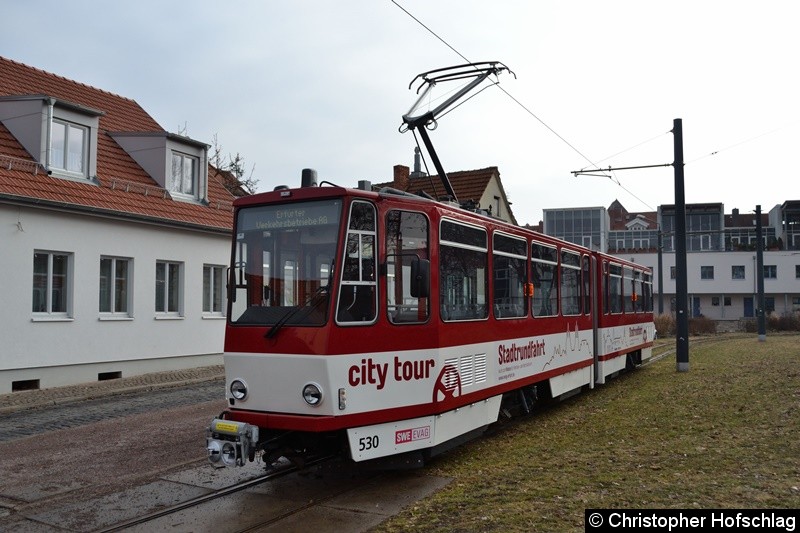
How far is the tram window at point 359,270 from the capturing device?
24.0 feet

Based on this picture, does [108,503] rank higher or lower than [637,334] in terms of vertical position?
lower

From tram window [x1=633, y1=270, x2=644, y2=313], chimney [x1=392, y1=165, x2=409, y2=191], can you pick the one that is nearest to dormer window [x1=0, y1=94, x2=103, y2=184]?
tram window [x1=633, y1=270, x2=644, y2=313]

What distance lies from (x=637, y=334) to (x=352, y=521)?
14.5 m

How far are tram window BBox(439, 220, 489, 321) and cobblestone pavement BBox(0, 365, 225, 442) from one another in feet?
23.1

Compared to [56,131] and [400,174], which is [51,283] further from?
[400,174]

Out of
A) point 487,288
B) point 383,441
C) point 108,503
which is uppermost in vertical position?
point 487,288

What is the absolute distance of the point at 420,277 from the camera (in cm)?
743

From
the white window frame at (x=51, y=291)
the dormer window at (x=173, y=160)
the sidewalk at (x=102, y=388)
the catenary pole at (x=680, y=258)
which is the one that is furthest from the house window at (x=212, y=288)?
the catenary pole at (x=680, y=258)

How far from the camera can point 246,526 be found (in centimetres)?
640

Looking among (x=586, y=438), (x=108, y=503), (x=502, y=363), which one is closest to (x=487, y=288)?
(x=502, y=363)

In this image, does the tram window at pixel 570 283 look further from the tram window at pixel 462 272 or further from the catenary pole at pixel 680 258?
the catenary pole at pixel 680 258

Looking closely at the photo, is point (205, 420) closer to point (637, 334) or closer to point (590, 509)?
point (590, 509)

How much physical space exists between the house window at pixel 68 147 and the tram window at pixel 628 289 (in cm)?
1360

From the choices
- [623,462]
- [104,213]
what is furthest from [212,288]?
[623,462]
